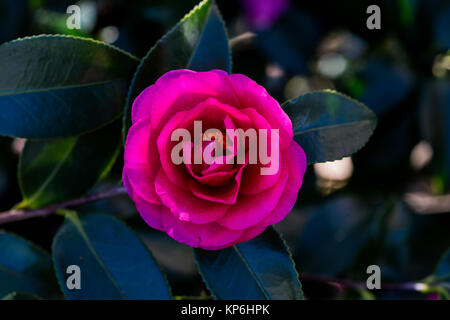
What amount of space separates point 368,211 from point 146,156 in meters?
0.85

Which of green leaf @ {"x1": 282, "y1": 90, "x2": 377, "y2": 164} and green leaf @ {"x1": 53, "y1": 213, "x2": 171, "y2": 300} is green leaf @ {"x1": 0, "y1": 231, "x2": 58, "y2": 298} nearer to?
green leaf @ {"x1": 53, "y1": 213, "x2": 171, "y2": 300}

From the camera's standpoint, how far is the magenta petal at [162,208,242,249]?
0.52 m

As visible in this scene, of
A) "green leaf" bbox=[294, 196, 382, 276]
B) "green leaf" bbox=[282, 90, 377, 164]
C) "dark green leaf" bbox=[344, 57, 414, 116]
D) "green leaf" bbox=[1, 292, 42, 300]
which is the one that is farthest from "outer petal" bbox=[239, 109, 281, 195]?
"dark green leaf" bbox=[344, 57, 414, 116]

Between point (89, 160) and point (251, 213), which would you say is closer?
point (251, 213)

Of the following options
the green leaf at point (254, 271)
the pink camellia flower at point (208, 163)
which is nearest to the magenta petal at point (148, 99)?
the pink camellia flower at point (208, 163)

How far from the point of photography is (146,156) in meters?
0.52

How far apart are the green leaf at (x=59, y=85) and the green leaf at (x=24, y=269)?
217 millimetres

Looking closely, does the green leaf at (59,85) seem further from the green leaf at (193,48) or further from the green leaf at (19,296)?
the green leaf at (19,296)

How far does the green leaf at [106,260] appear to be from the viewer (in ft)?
2.20

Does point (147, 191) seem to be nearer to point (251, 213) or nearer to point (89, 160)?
point (251, 213)

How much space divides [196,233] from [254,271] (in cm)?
14
